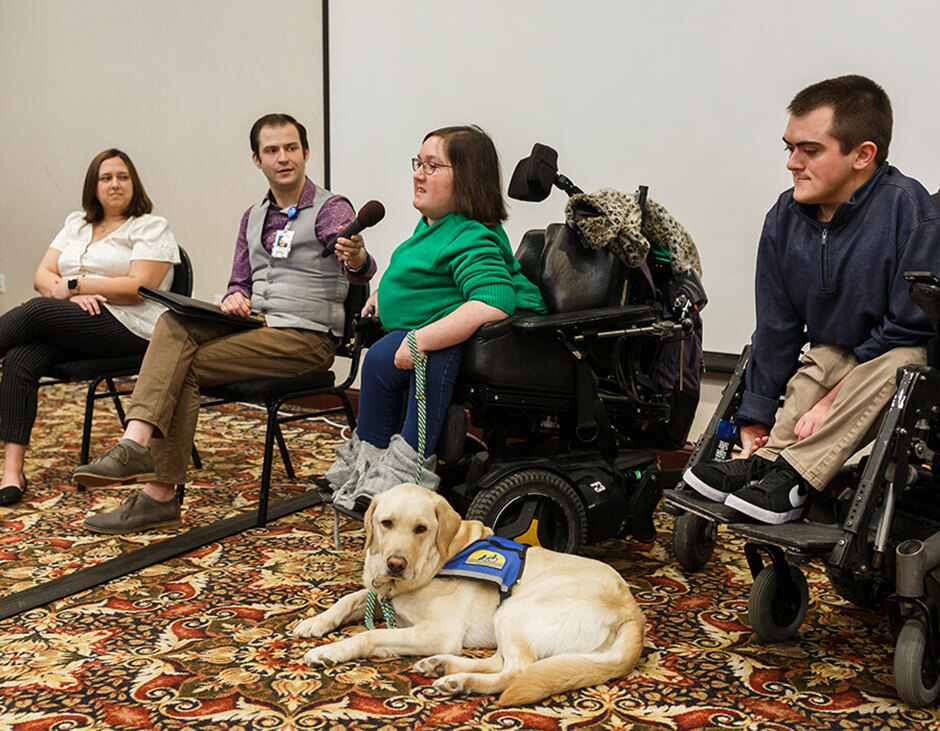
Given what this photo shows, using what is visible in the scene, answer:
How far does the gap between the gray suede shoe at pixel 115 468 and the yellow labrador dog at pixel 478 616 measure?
0.95 meters

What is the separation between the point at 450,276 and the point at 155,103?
3.62 metres

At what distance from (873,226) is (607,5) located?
1860 millimetres

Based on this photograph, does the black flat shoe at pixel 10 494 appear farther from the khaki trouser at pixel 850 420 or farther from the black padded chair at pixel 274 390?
the khaki trouser at pixel 850 420

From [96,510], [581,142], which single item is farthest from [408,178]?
[96,510]

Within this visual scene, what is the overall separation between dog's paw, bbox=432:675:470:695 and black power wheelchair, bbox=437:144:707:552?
1.96 feet

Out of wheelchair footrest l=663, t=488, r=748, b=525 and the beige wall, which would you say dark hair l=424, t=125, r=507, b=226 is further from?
the beige wall

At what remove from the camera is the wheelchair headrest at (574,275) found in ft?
8.46

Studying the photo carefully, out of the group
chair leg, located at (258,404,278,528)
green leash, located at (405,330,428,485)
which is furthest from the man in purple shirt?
green leash, located at (405,330,428,485)

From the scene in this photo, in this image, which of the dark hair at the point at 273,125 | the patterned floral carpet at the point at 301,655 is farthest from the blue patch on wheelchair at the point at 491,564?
the dark hair at the point at 273,125

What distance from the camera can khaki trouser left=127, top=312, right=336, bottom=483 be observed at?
294 cm

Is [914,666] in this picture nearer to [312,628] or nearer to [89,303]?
[312,628]

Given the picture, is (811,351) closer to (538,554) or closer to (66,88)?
(538,554)

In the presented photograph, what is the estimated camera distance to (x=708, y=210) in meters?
3.45

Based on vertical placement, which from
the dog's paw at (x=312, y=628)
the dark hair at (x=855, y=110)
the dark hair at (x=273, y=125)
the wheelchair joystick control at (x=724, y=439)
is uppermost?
the dark hair at (x=273, y=125)
